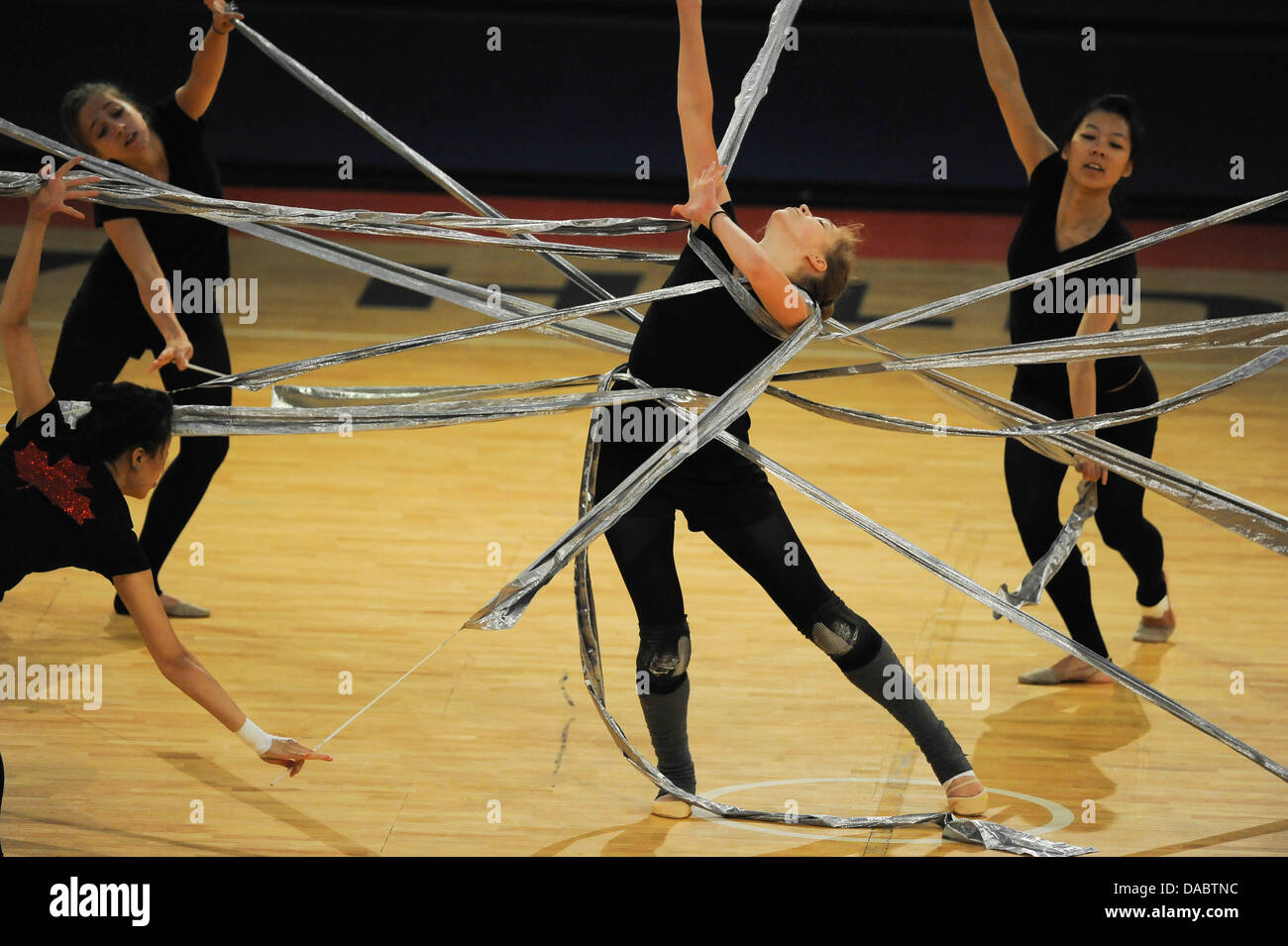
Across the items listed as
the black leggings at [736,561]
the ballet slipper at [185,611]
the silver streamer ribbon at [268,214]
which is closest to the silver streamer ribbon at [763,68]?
the silver streamer ribbon at [268,214]

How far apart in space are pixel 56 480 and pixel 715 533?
1.20 m

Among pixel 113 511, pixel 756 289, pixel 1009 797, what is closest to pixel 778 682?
pixel 1009 797

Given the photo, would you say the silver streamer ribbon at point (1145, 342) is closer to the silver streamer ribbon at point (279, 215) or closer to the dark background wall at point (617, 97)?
the silver streamer ribbon at point (279, 215)

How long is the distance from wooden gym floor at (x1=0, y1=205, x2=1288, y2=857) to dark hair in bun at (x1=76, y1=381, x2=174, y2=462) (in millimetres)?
789

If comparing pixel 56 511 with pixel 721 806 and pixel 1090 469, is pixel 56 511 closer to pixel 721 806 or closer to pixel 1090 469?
pixel 721 806

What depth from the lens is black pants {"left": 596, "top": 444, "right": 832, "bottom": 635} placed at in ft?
10.3

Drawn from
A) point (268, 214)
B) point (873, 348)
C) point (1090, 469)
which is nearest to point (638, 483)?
point (873, 348)

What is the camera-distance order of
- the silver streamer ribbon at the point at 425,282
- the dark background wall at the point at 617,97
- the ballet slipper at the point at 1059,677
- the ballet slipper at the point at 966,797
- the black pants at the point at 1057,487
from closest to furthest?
the ballet slipper at the point at 966,797 → the silver streamer ribbon at the point at 425,282 → the black pants at the point at 1057,487 → the ballet slipper at the point at 1059,677 → the dark background wall at the point at 617,97

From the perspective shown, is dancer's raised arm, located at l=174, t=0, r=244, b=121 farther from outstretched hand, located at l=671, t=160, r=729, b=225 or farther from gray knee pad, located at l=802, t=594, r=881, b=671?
gray knee pad, located at l=802, t=594, r=881, b=671

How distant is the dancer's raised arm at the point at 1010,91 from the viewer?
12.5 feet

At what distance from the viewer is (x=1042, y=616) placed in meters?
4.45

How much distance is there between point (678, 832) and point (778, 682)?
0.78m

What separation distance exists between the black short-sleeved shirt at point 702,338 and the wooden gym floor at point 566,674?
0.88 meters

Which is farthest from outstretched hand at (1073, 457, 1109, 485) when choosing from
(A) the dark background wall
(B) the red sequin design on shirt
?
(A) the dark background wall
